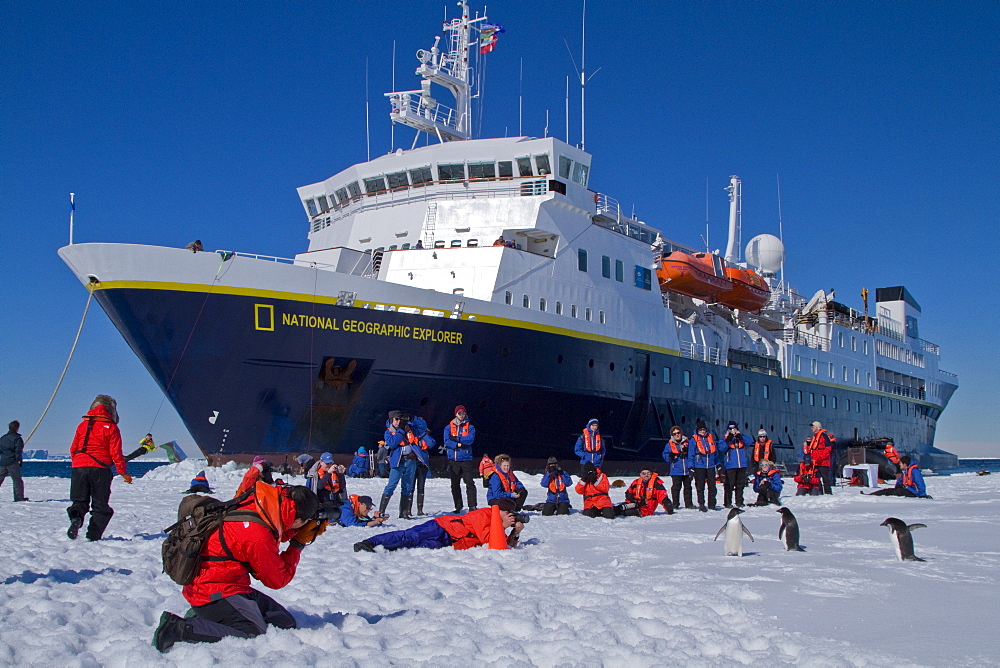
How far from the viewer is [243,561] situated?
3598 mm

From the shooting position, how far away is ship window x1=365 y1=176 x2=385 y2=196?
20.2 m

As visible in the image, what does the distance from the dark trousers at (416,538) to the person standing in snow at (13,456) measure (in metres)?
6.18

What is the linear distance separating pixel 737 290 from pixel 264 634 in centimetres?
2439

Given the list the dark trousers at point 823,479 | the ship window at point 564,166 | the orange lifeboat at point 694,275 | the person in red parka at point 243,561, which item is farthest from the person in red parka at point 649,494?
the orange lifeboat at point 694,275

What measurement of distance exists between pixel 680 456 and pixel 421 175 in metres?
11.3

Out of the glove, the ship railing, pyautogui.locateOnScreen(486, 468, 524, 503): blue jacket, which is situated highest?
the ship railing

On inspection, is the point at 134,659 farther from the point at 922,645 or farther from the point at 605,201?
the point at 605,201

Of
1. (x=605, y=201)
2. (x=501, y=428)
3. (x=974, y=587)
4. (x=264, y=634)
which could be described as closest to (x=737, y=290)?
(x=605, y=201)

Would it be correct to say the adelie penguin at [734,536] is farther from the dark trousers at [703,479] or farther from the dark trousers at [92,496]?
the dark trousers at [92,496]

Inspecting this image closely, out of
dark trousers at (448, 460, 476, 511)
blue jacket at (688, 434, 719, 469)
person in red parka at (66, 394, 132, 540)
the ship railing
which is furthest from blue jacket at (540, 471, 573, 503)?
the ship railing

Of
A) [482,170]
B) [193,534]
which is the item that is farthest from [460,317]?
[193,534]

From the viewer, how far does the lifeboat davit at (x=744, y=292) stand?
25.9m

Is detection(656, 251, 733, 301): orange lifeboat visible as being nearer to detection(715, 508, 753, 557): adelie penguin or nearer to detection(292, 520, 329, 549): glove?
detection(715, 508, 753, 557): adelie penguin

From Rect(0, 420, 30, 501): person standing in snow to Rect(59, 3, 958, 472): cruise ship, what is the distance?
3942 millimetres
